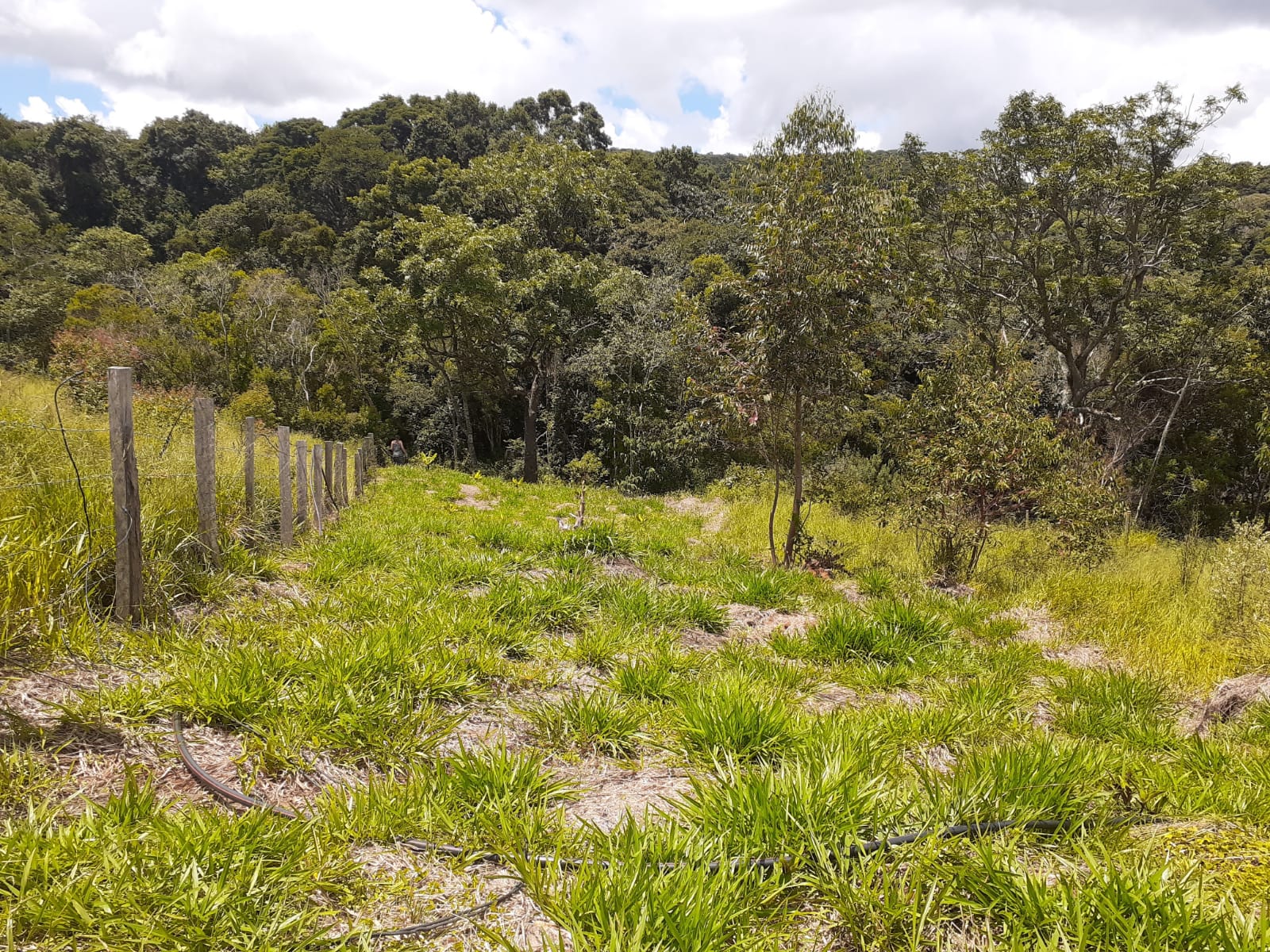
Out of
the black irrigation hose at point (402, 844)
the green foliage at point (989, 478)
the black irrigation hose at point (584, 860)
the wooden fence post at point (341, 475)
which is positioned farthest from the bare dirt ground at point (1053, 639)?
the wooden fence post at point (341, 475)

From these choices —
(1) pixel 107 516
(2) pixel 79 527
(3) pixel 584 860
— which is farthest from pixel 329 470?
(3) pixel 584 860

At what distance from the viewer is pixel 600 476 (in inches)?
912

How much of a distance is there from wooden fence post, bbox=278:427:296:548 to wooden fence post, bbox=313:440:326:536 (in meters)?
0.73

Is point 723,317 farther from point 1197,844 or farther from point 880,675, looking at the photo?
point 1197,844

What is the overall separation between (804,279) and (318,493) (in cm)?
714

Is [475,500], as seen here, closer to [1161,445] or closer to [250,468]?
[250,468]

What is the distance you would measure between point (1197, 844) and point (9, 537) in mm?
5533

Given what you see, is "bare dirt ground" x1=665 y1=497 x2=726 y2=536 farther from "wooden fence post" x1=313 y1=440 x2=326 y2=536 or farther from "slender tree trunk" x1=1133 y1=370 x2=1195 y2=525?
"slender tree trunk" x1=1133 y1=370 x2=1195 y2=525

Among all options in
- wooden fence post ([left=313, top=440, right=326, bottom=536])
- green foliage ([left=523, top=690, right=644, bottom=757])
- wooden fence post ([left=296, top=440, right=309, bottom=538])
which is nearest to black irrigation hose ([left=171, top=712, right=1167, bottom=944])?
green foliage ([left=523, top=690, right=644, bottom=757])

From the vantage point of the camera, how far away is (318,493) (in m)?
8.38

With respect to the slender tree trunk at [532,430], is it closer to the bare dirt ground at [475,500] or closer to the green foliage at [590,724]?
the bare dirt ground at [475,500]

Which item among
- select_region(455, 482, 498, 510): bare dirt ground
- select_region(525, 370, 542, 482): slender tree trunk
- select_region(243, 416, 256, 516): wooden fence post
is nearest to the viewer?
select_region(243, 416, 256, 516): wooden fence post

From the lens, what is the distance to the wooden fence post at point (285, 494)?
21.2 feet

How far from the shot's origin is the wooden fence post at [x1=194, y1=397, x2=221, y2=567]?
4.64 m
